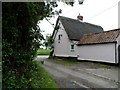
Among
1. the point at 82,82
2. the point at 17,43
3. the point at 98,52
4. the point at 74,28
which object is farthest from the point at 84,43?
the point at 17,43

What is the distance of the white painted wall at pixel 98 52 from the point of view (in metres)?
21.0

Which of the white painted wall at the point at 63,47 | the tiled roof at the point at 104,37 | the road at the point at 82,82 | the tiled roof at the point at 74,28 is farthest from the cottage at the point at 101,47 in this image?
the road at the point at 82,82

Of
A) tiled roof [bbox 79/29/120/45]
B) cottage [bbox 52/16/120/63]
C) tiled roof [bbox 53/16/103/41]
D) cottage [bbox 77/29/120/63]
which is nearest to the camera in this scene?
cottage [bbox 77/29/120/63]

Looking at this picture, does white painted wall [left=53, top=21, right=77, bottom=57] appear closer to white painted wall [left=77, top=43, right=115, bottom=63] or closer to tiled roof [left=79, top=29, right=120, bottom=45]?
white painted wall [left=77, top=43, right=115, bottom=63]

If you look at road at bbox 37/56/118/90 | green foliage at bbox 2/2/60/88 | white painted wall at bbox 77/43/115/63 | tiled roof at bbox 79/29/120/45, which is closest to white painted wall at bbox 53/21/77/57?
white painted wall at bbox 77/43/115/63

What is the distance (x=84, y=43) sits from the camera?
1025 inches

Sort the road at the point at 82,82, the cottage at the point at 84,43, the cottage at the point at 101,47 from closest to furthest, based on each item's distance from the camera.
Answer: the road at the point at 82,82, the cottage at the point at 101,47, the cottage at the point at 84,43

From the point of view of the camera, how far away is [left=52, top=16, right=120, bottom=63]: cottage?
2123cm

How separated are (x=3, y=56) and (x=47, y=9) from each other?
5787mm

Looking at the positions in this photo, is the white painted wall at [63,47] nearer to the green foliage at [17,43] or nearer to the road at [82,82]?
the road at [82,82]

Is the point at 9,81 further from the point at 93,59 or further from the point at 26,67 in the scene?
the point at 93,59

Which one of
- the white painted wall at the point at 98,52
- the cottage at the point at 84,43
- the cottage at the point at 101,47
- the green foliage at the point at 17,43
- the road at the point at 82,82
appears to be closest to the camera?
the green foliage at the point at 17,43

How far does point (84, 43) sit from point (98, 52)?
3.47m

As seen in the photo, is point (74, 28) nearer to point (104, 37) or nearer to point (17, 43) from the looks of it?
point (104, 37)
